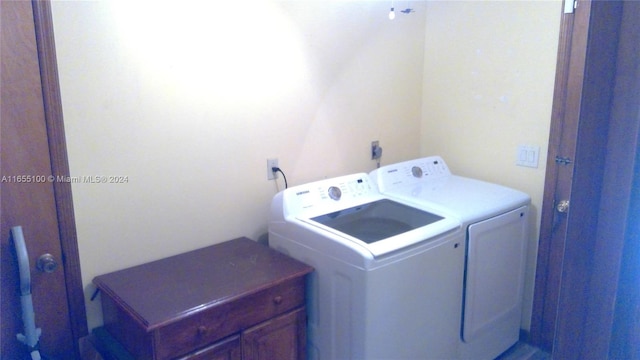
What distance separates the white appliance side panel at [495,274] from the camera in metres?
2.03

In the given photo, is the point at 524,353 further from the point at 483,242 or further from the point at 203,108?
the point at 203,108

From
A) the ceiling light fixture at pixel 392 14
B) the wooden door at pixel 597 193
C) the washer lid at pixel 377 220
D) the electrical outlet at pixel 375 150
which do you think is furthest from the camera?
the electrical outlet at pixel 375 150

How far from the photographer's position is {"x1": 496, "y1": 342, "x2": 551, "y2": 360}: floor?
238cm

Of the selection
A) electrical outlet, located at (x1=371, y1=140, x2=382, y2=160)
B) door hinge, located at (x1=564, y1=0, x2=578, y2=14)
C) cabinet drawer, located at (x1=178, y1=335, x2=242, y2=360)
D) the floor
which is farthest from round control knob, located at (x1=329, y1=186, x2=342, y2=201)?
door hinge, located at (x1=564, y1=0, x2=578, y2=14)

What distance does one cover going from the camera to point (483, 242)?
6.71ft

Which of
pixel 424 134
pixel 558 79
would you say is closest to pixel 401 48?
pixel 424 134

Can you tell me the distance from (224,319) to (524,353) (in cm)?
179

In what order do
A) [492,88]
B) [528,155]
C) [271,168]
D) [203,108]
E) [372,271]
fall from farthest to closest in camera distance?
[492,88]
[528,155]
[271,168]
[203,108]
[372,271]

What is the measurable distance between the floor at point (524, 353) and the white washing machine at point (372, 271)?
0.60 meters

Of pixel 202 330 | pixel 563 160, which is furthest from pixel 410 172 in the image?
pixel 202 330

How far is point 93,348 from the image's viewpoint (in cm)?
163

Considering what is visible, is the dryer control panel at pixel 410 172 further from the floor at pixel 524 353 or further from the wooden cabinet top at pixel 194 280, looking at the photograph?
the floor at pixel 524 353

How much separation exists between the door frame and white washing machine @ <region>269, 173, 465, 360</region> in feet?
2.66

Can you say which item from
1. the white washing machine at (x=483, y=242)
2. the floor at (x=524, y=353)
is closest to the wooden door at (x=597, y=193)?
the white washing machine at (x=483, y=242)
